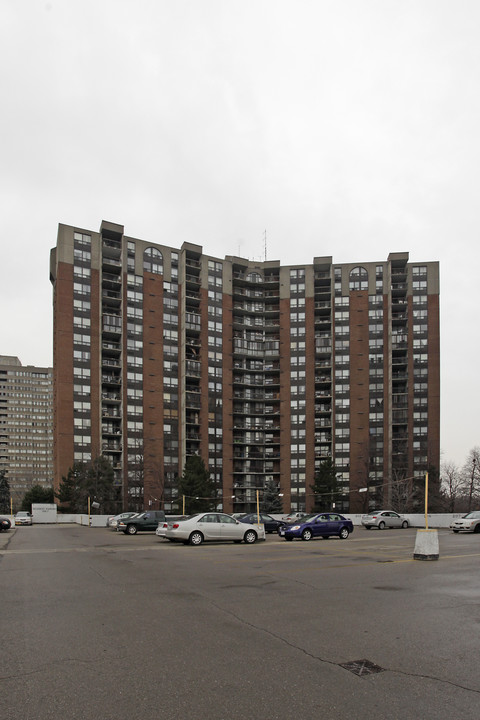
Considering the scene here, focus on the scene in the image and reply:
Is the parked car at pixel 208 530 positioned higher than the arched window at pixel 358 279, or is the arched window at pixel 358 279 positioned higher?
the arched window at pixel 358 279

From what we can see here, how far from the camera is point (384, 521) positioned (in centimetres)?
4297

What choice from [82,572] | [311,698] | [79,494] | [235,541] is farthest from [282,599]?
[79,494]

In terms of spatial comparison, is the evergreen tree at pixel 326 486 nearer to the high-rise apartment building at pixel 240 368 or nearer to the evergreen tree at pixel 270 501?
the high-rise apartment building at pixel 240 368

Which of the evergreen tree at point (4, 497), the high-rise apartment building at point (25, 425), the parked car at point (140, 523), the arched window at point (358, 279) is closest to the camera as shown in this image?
the parked car at point (140, 523)

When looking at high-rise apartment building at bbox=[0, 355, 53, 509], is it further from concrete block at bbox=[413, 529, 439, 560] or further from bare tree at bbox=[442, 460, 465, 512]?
concrete block at bbox=[413, 529, 439, 560]

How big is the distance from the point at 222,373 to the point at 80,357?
2424 cm

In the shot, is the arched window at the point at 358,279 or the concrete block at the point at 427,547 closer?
the concrete block at the point at 427,547

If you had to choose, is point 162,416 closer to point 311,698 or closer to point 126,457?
point 126,457

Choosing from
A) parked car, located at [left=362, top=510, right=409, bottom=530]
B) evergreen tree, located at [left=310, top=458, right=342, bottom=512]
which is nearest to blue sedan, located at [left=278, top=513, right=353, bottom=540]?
parked car, located at [left=362, top=510, right=409, bottom=530]

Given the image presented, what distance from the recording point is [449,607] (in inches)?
373

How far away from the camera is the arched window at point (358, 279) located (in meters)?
101

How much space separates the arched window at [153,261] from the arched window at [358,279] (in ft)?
112

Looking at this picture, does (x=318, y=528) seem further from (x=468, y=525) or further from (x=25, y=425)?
(x=25, y=425)

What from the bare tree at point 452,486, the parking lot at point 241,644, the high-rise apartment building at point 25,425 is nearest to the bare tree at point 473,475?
the bare tree at point 452,486
